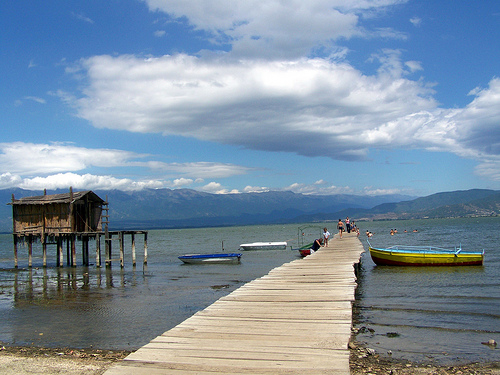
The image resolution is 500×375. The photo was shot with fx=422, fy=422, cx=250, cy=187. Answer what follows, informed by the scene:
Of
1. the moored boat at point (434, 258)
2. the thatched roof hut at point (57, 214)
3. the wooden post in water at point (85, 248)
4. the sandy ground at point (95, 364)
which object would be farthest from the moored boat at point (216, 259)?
the sandy ground at point (95, 364)

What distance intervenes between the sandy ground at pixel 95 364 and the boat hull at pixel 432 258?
20.8 m

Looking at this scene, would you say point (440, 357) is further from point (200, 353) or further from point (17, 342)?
point (17, 342)

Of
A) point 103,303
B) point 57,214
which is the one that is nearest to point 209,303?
point 103,303

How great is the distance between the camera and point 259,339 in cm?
796

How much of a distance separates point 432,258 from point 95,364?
82.9 ft

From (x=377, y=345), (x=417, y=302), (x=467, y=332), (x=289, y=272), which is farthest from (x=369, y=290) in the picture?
(x=377, y=345)

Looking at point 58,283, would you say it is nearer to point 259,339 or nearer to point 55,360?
Answer: point 55,360

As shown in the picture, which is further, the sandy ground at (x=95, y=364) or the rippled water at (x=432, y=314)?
the rippled water at (x=432, y=314)

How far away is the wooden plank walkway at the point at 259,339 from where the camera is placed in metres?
6.61

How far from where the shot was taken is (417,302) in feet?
54.5

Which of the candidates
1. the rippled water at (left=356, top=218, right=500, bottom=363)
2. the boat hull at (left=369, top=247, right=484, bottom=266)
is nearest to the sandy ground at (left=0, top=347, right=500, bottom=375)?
the rippled water at (left=356, top=218, right=500, bottom=363)

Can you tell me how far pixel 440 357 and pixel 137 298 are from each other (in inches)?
576

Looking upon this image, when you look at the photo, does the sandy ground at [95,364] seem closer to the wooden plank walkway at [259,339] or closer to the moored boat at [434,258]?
the wooden plank walkway at [259,339]

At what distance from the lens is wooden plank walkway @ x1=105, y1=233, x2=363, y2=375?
6.61 m
